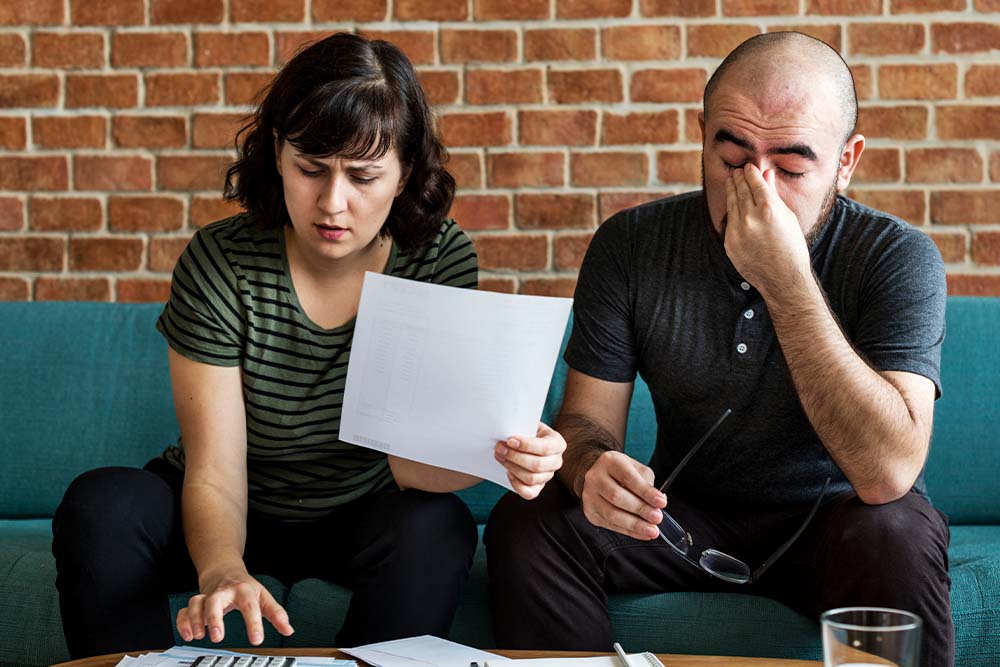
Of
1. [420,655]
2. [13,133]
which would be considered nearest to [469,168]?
[13,133]

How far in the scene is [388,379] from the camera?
1328 mm

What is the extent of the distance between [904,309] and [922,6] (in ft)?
3.44

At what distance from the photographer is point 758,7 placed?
2.19 meters

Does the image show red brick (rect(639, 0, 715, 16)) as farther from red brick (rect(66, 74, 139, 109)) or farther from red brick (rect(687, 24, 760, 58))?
red brick (rect(66, 74, 139, 109))

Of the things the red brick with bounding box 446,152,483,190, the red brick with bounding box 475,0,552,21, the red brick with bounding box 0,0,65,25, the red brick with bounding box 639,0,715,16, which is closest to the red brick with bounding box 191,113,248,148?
the red brick with bounding box 0,0,65,25

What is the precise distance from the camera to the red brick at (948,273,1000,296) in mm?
2201

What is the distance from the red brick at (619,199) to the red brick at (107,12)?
106 cm

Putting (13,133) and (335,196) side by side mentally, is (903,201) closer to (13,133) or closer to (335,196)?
(335,196)

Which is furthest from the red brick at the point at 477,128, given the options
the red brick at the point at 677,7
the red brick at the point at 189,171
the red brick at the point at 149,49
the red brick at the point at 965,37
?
the red brick at the point at 965,37

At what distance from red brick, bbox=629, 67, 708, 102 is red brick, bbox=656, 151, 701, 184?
0.11m

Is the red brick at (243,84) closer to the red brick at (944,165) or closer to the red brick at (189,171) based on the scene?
the red brick at (189,171)

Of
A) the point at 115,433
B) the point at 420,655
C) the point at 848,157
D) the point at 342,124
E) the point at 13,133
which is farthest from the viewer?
the point at 13,133

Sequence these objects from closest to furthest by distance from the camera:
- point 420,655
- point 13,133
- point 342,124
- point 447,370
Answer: point 420,655 → point 447,370 → point 342,124 → point 13,133

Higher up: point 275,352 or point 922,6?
point 922,6
